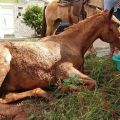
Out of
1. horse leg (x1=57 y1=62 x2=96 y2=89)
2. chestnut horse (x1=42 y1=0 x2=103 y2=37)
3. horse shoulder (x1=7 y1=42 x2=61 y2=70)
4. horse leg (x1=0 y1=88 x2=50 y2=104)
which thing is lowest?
chestnut horse (x1=42 y1=0 x2=103 y2=37)

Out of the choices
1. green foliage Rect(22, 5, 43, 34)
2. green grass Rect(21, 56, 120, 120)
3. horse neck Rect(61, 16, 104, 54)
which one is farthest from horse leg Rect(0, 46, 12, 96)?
green foliage Rect(22, 5, 43, 34)

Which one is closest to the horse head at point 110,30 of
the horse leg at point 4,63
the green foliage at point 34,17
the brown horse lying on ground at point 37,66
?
the brown horse lying on ground at point 37,66

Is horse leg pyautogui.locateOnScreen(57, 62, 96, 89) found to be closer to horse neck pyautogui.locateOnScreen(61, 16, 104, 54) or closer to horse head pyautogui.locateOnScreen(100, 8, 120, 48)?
horse neck pyautogui.locateOnScreen(61, 16, 104, 54)

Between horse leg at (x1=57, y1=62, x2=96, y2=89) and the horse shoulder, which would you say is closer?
horse leg at (x1=57, y1=62, x2=96, y2=89)

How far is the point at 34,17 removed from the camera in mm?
24188

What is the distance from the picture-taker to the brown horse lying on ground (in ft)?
18.4

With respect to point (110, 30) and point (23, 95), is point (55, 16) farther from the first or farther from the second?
point (23, 95)

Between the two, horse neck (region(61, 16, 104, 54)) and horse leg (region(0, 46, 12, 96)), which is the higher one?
horse neck (region(61, 16, 104, 54))

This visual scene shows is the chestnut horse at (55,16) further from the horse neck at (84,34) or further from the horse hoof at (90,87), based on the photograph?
the horse hoof at (90,87)

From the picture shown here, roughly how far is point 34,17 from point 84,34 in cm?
1811

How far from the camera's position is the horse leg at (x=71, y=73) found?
5.49 meters

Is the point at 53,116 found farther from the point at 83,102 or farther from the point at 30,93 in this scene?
the point at 30,93

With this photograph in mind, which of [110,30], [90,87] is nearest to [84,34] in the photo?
[110,30]

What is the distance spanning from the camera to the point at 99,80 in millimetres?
6035
